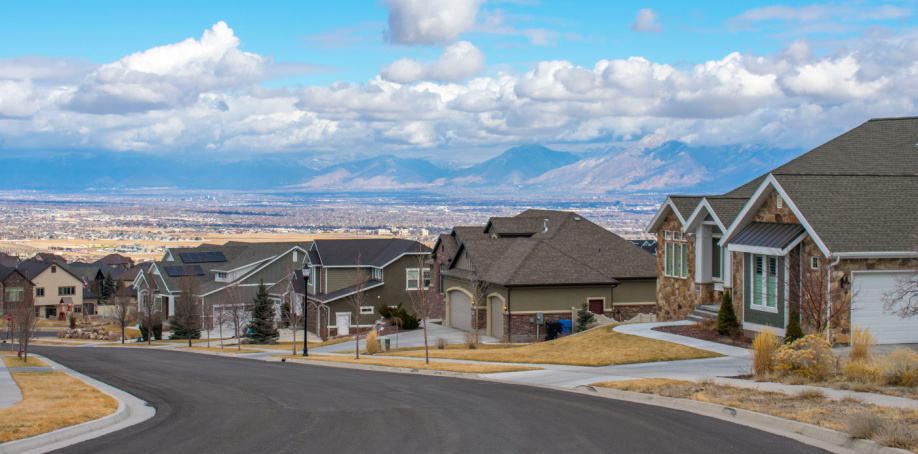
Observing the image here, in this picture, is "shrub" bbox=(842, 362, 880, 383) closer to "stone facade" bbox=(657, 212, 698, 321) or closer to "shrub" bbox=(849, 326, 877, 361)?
"shrub" bbox=(849, 326, 877, 361)

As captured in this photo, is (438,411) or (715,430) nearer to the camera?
(715,430)

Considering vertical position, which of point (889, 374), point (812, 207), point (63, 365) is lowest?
point (63, 365)

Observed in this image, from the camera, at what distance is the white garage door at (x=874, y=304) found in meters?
23.8

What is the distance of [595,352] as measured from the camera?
88.7ft

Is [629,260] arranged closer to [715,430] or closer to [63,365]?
[63,365]

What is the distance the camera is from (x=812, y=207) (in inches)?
986

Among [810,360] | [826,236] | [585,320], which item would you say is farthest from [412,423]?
[585,320]

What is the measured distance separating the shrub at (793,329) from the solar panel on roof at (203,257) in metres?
57.1

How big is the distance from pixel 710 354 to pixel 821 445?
1328cm

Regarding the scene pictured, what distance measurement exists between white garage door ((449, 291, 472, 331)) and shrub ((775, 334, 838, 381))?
2586 cm

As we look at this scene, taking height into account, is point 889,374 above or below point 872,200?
below

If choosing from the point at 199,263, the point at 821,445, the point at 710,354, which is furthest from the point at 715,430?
the point at 199,263

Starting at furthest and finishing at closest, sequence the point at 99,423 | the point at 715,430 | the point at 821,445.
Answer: the point at 99,423, the point at 715,430, the point at 821,445

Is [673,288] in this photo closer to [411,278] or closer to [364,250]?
[411,278]
